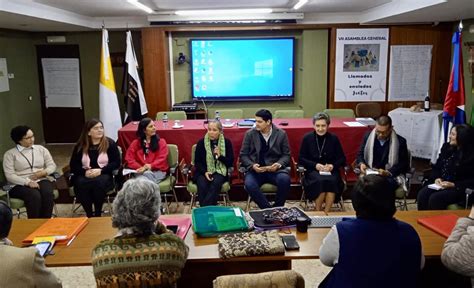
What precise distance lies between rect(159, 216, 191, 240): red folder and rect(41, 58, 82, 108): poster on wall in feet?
21.2

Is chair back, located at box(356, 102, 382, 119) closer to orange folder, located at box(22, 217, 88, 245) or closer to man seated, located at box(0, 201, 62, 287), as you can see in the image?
orange folder, located at box(22, 217, 88, 245)

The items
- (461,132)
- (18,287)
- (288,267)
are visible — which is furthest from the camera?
(461,132)

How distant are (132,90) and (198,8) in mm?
1703

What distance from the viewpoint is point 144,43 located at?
24.6 ft

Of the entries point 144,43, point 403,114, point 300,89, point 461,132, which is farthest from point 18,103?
point 461,132

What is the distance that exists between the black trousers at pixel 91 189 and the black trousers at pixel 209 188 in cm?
97

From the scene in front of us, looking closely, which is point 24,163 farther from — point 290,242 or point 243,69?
point 243,69

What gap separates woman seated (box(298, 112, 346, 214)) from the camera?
4539 millimetres

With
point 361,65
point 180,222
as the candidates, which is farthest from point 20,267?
point 361,65

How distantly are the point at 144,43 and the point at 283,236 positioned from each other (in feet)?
19.1

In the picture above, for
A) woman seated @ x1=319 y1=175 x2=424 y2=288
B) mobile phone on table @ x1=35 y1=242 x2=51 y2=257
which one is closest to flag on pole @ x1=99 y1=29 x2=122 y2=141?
mobile phone on table @ x1=35 y1=242 x2=51 y2=257

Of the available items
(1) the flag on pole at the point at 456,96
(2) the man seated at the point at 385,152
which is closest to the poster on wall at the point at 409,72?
(1) the flag on pole at the point at 456,96

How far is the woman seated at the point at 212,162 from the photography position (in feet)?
14.9

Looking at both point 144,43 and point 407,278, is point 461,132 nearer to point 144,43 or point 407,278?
point 407,278
